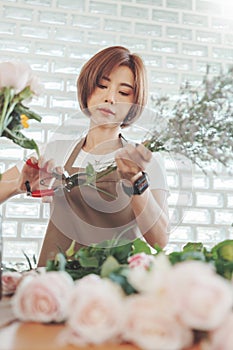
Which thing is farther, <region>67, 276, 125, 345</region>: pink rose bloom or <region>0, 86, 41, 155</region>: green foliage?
<region>0, 86, 41, 155</region>: green foliage

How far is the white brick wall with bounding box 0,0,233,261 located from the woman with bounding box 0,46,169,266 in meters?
1.05

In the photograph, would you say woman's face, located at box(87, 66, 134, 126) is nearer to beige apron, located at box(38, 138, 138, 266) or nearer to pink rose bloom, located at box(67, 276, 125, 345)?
beige apron, located at box(38, 138, 138, 266)

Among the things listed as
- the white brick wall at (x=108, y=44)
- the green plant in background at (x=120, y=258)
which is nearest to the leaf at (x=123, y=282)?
the green plant in background at (x=120, y=258)

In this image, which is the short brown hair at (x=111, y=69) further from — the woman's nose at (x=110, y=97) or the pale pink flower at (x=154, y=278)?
the pale pink flower at (x=154, y=278)

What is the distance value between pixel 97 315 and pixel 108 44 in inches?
99.6

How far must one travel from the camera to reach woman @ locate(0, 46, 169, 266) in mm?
1222

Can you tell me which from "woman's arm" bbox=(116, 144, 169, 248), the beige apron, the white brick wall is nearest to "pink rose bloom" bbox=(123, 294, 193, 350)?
"woman's arm" bbox=(116, 144, 169, 248)

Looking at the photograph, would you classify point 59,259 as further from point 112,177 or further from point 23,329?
point 112,177

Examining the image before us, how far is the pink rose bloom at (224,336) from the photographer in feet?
1.46

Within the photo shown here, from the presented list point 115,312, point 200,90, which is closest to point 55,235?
point 200,90

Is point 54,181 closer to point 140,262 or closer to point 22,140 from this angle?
point 22,140

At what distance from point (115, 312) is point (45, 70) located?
2.43m

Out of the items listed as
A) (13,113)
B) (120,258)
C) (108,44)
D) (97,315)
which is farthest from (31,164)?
(108,44)

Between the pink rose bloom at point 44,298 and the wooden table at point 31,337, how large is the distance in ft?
0.04
